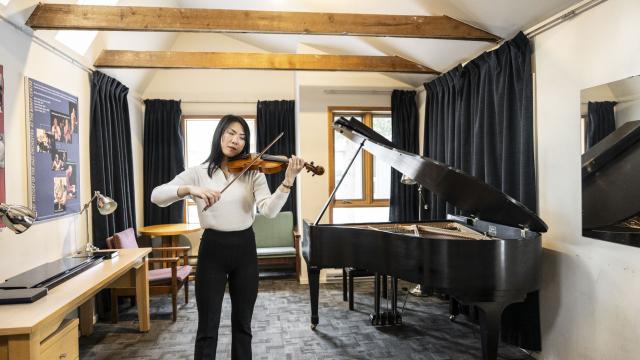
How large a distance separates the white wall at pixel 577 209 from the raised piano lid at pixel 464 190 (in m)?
0.39

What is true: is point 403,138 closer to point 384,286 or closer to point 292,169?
point 384,286

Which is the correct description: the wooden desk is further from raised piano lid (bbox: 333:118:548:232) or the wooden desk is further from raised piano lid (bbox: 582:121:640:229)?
raised piano lid (bbox: 582:121:640:229)

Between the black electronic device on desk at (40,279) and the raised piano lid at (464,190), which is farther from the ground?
the raised piano lid at (464,190)

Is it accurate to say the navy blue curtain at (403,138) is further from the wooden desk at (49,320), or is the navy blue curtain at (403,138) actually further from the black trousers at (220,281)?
the black trousers at (220,281)

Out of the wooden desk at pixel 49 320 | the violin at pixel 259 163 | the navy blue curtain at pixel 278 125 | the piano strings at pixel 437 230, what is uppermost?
the navy blue curtain at pixel 278 125

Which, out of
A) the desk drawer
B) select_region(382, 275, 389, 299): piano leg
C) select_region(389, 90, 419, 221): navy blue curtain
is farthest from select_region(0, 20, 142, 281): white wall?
select_region(389, 90, 419, 221): navy blue curtain

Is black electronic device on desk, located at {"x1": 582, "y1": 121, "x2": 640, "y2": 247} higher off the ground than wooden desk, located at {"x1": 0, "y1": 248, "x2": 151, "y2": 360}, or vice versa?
black electronic device on desk, located at {"x1": 582, "y1": 121, "x2": 640, "y2": 247}

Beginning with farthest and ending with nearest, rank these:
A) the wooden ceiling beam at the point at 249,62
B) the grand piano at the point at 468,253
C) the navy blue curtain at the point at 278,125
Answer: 1. the navy blue curtain at the point at 278,125
2. the wooden ceiling beam at the point at 249,62
3. the grand piano at the point at 468,253

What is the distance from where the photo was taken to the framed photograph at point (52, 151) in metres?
2.52

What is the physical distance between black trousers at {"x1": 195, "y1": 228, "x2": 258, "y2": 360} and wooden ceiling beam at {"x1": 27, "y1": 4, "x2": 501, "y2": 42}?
1518 mm

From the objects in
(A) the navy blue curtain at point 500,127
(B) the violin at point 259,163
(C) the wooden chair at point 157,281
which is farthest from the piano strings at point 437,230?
(C) the wooden chair at point 157,281

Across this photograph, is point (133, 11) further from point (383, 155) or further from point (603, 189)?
point (603, 189)

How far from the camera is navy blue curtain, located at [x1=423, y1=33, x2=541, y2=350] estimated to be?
259 centimetres

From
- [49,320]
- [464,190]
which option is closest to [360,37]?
[464,190]
